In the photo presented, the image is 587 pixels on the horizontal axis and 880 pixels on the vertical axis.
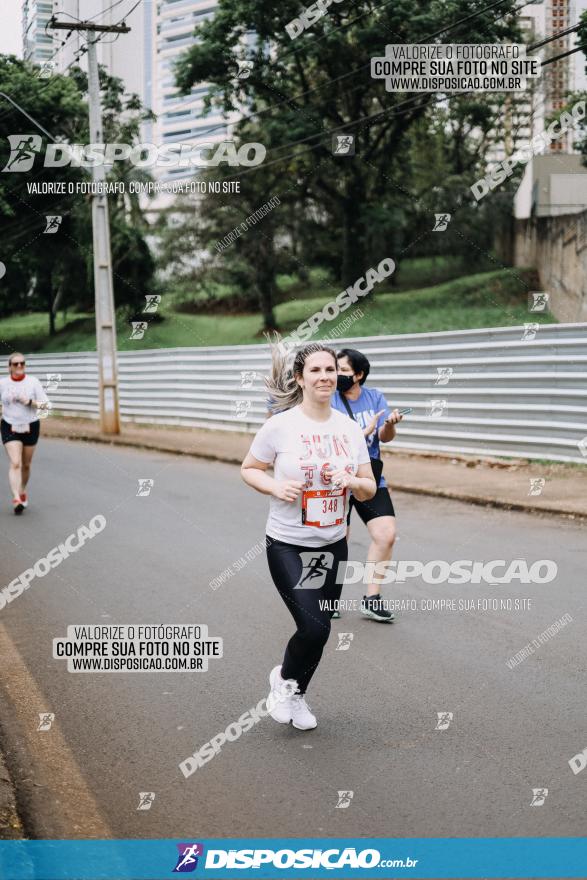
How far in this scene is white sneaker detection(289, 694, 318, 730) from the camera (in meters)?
5.21

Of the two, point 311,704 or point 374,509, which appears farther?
point 374,509

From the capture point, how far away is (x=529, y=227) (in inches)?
1340

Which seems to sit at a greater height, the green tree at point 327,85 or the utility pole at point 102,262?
the green tree at point 327,85

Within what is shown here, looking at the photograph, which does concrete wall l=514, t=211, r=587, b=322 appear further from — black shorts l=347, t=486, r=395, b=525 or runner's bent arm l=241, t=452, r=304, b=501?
runner's bent arm l=241, t=452, r=304, b=501

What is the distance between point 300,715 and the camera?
5227mm

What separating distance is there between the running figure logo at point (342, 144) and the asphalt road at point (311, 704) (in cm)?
2216

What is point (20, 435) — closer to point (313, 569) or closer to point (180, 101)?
point (313, 569)

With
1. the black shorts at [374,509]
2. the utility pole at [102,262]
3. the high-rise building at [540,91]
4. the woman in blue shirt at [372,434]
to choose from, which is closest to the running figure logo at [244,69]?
the high-rise building at [540,91]

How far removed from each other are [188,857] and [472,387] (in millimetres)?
13713

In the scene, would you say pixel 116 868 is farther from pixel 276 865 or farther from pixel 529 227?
pixel 529 227

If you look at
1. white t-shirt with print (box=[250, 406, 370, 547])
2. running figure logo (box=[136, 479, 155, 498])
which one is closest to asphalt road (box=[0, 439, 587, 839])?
white t-shirt with print (box=[250, 406, 370, 547])

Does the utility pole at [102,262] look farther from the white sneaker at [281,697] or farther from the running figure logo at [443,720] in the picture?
the running figure logo at [443,720]

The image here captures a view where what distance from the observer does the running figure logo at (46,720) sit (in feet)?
17.4

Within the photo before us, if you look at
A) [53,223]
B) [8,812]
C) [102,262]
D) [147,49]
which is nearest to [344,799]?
[8,812]
